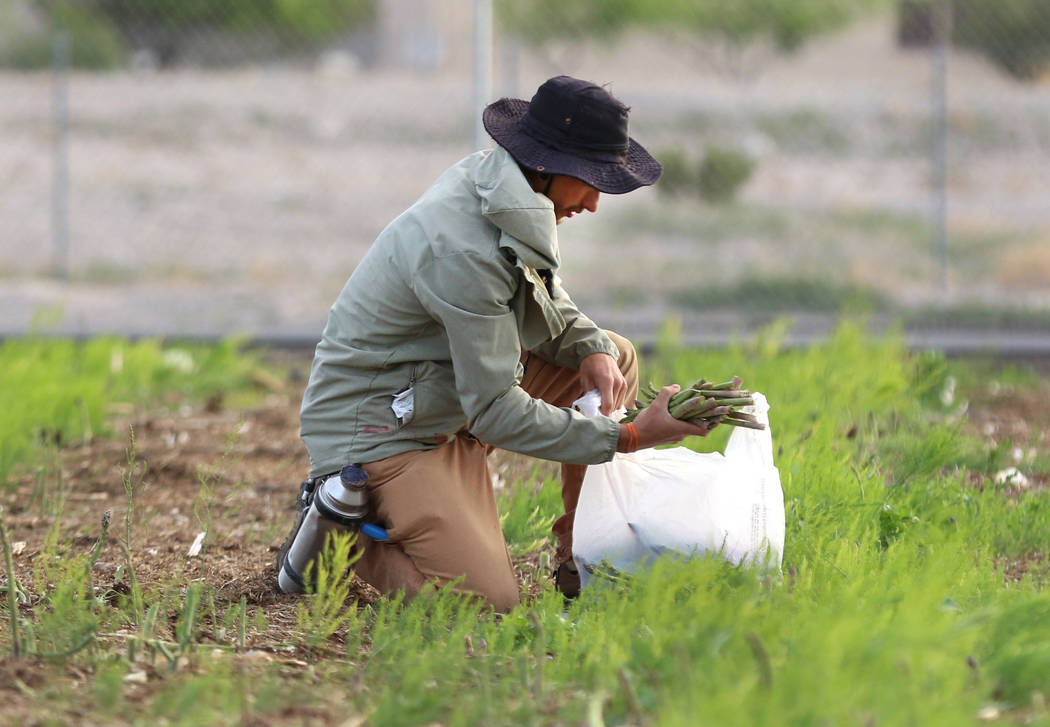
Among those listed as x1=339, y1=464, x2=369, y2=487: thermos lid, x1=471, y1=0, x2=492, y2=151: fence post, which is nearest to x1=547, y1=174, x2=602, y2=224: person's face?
x1=339, y1=464, x2=369, y2=487: thermos lid

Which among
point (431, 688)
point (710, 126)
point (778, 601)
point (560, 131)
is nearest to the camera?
point (431, 688)

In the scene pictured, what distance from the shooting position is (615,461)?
2721mm

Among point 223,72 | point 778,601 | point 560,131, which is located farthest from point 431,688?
point 223,72

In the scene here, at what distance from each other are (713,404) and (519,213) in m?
0.56

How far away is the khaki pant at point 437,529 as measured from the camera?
2.67 m

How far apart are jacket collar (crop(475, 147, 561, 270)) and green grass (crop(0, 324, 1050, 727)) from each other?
659 mm

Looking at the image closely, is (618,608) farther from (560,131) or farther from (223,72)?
(223,72)

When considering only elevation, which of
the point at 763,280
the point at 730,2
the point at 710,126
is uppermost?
the point at 730,2

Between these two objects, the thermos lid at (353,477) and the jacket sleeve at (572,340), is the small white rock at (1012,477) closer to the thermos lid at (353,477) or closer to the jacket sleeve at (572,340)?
the jacket sleeve at (572,340)

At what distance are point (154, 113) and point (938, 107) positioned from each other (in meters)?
8.26

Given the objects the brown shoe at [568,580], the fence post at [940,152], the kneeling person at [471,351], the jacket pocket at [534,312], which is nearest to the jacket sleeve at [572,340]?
A: the kneeling person at [471,351]

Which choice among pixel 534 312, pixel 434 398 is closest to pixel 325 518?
pixel 434 398

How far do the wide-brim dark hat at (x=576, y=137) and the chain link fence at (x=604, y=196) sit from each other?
3636mm

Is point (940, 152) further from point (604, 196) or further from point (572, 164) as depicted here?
point (572, 164)
